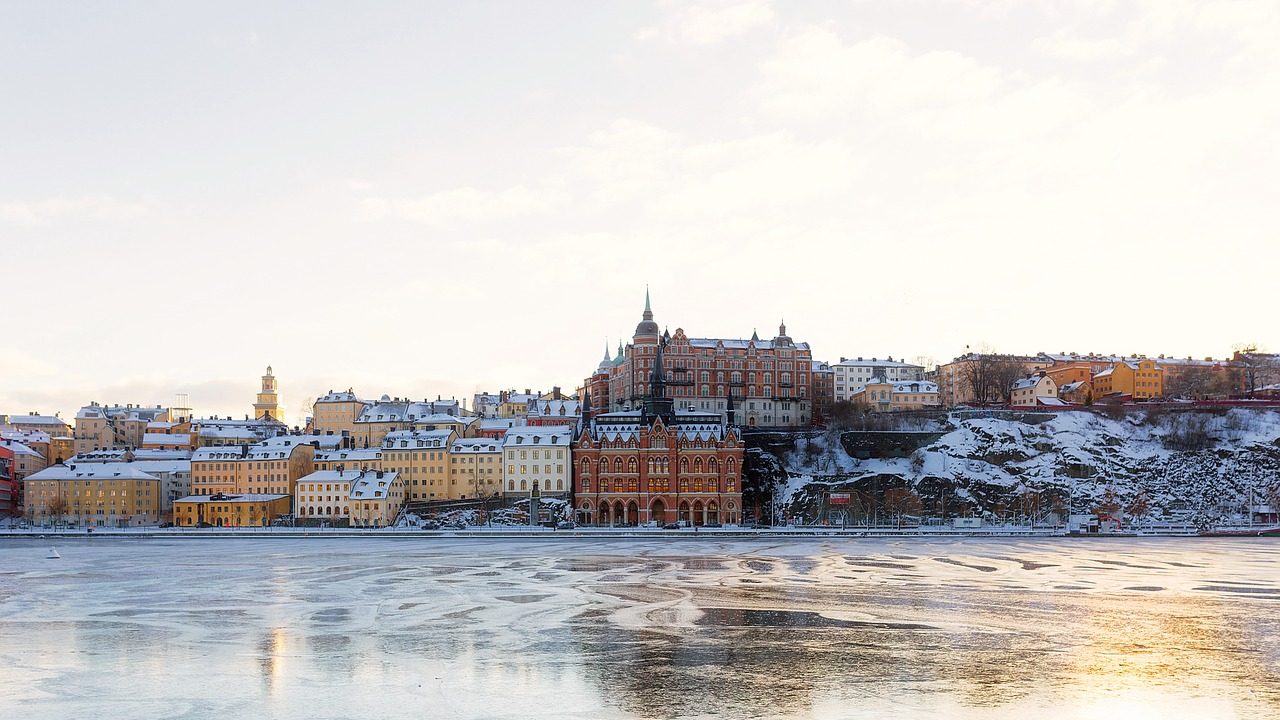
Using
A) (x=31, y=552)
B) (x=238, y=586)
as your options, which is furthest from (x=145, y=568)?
(x=31, y=552)

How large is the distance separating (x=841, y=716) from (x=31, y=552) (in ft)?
247

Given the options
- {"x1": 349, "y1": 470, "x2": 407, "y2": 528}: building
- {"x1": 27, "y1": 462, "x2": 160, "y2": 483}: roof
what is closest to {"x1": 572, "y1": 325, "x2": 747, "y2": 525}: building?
{"x1": 349, "y1": 470, "x2": 407, "y2": 528}: building

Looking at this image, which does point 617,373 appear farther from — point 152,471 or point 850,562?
point 850,562

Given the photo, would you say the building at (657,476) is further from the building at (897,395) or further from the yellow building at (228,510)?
the building at (897,395)

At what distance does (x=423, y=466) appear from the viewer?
136375 mm

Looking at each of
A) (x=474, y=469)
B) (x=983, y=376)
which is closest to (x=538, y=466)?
(x=474, y=469)

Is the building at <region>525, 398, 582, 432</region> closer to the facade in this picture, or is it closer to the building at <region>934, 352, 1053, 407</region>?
the facade

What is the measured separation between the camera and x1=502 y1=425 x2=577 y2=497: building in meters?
132

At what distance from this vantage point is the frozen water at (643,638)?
28.6 meters

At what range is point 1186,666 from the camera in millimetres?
33062

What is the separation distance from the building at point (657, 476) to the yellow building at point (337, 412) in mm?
61307

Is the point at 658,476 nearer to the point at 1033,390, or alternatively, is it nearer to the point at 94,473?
Answer: the point at 94,473

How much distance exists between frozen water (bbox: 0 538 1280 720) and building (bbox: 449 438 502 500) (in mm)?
63688

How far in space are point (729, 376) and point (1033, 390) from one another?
4752cm
